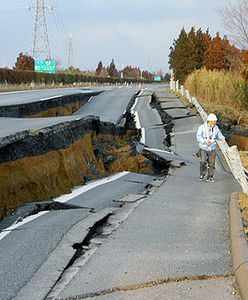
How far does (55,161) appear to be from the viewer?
11023 millimetres

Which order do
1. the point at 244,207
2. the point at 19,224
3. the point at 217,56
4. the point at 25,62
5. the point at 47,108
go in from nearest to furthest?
the point at 19,224, the point at 244,207, the point at 47,108, the point at 217,56, the point at 25,62

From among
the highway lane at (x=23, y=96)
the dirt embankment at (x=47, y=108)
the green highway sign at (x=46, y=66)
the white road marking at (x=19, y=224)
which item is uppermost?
the green highway sign at (x=46, y=66)

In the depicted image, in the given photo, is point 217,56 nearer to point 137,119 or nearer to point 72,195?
point 137,119

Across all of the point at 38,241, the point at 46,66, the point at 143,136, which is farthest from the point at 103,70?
the point at 38,241

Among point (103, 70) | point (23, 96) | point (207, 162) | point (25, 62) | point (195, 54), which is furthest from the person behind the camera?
point (103, 70)

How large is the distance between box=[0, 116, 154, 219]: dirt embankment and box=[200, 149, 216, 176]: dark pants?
95.1 inches

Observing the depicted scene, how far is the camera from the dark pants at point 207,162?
38.4ft

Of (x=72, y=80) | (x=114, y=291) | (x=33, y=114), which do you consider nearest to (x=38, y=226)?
(x=114, y=291)

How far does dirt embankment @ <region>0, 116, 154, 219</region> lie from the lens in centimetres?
927

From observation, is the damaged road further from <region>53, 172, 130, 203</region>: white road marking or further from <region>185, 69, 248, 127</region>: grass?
<region>185, 69, 248, 127</region>: grass

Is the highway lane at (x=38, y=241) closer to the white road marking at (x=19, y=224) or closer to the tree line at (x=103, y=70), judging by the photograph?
the white road marking at (x=19, y=224)

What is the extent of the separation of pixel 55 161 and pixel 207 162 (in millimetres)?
3574

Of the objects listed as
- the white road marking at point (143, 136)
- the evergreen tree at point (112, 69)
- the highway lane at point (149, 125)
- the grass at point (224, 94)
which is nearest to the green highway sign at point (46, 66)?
the grass at point (224, 94)

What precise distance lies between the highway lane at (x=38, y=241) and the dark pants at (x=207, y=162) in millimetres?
2764
